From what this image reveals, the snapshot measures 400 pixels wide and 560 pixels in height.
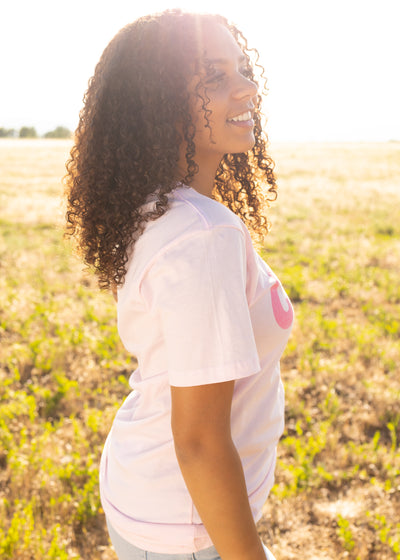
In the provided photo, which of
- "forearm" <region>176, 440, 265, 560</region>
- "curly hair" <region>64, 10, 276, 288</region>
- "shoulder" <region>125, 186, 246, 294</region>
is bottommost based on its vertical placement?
"forearm" <region>176, 440, 265, 560</region>

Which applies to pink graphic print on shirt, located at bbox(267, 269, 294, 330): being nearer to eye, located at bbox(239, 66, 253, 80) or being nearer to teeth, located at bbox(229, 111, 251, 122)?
teeth, located at bbox(229, 111, 251, 122)

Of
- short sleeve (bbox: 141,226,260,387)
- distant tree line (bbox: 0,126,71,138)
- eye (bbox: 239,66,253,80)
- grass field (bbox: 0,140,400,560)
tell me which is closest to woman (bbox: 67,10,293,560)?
short sleeve (bbox: 141,226,260,387)

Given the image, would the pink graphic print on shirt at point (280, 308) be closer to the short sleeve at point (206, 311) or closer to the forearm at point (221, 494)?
the short sleeve at point (206, 311)

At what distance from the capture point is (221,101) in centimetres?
123

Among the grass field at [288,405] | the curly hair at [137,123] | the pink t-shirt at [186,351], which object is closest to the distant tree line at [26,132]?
the grass field at [288,405]

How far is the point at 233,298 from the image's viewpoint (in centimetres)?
95

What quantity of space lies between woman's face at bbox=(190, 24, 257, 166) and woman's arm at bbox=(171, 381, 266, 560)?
0.60 meters

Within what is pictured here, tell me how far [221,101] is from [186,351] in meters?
0.64

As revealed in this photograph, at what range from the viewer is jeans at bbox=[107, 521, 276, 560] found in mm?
1138

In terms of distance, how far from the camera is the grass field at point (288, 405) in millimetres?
2670

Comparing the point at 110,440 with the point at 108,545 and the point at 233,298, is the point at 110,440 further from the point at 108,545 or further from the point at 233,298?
the point at 108,545

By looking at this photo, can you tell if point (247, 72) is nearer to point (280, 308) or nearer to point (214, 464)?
point (280, 308)

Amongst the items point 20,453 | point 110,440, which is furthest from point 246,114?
point 20,453

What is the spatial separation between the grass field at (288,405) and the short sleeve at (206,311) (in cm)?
94
